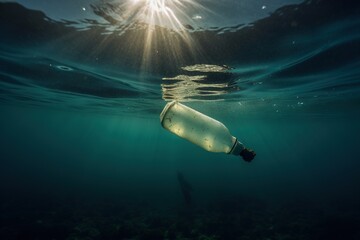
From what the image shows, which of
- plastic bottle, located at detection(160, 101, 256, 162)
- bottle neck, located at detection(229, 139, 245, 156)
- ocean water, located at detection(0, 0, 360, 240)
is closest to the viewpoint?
bottle neck, located at detection(229, 139, 245, 156)

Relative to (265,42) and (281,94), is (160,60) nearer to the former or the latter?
(265,42)

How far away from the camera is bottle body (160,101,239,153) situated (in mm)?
3961

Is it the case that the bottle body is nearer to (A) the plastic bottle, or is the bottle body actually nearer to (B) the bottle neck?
(A) the plastic bottle

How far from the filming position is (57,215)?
60.3ft

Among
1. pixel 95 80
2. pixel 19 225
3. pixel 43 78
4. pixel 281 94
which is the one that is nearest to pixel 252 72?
pixel 281 94

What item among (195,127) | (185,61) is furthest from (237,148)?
(185,61)

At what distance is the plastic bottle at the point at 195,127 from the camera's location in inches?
155

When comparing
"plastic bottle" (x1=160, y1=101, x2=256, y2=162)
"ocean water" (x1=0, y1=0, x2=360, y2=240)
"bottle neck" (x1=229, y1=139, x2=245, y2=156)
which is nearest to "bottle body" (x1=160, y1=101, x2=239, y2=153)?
"plastic bottle" (x1=160, y1=101, x2=256, y2=162)

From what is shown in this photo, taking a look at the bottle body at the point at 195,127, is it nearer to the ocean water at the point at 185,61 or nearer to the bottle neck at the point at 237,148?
the bottle neck at the point at 237,148

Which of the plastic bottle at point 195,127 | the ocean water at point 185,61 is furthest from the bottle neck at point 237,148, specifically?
the ocean water at point 185,61

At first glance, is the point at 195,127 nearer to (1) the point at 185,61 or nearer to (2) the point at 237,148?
(2) the point at 237,148

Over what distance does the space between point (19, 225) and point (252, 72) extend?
1608 centimetres

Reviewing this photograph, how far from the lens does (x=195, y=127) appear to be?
4.18 meters

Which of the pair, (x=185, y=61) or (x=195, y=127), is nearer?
(x=195, y=127)
